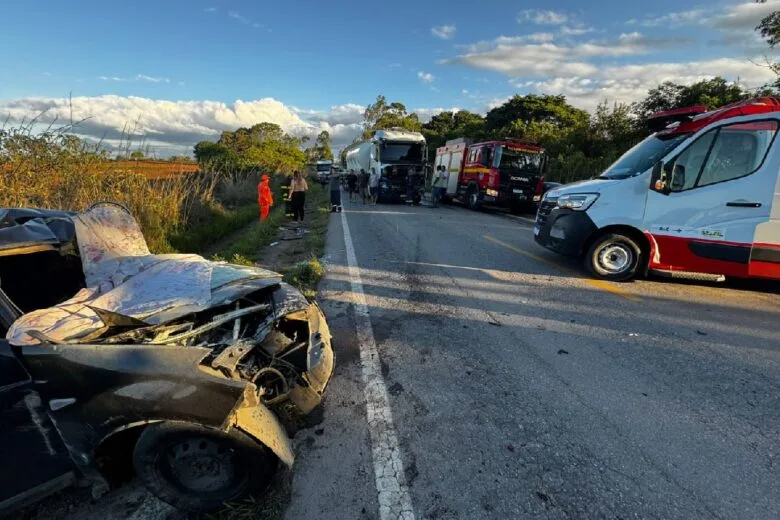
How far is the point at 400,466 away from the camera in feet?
8.10

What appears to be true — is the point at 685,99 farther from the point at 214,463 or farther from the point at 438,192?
the point at 214,463

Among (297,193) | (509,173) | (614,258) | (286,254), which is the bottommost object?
(286,254)

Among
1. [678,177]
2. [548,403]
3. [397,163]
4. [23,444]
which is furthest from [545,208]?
[397,163]

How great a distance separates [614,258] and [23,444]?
6.70m

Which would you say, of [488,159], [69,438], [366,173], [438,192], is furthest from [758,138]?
[366,173]

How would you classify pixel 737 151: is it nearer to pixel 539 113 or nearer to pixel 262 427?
pixel 262 427

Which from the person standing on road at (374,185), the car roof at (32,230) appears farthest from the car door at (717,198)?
the person standing on road at (374,185)

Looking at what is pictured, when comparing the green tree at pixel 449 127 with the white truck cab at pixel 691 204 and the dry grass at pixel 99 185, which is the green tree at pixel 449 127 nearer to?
the dry grass at pixel 99 185

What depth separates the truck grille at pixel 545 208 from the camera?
6.92 metres

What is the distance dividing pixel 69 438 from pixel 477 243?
25.5 ft

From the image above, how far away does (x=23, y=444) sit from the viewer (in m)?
1.98

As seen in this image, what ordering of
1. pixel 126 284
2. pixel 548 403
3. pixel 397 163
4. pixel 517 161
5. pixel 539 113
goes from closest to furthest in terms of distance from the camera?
pixel 126 284
pixel 548 403
pixel 517 161
pixel 397 163
pixel 539 113

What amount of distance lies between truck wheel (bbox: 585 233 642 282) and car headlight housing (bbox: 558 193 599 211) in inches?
21.4

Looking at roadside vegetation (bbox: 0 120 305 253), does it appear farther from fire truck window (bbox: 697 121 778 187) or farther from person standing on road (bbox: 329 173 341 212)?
fire truck window (bbox: 697 121 778 187)
